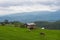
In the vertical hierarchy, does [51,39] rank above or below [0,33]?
below

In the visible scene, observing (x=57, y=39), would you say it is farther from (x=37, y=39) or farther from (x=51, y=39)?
(x=37, y=39)

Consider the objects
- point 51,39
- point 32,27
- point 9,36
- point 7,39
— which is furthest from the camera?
point 32,27

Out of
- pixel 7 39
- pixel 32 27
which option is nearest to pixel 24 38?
pixel 7 39

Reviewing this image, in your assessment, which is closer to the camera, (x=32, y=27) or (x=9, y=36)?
(x=9, y=36)

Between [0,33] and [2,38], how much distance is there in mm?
4139

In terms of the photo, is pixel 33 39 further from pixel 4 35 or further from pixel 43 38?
pixel 4 35

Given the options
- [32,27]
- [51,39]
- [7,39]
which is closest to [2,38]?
[7,39]

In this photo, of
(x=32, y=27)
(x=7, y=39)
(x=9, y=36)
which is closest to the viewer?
(x=7, y=39)

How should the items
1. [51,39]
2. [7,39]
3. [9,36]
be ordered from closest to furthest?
[7,39] < [9,36] < [51,39]

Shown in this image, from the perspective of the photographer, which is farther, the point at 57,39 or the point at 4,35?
the point at 57,39

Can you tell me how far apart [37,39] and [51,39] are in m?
3.67

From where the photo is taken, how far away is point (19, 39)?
38.4 m

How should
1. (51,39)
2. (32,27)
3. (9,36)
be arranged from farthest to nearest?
1. (32,27)
2. (51,39)
3. (9,36)

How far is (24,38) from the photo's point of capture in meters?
39.5
